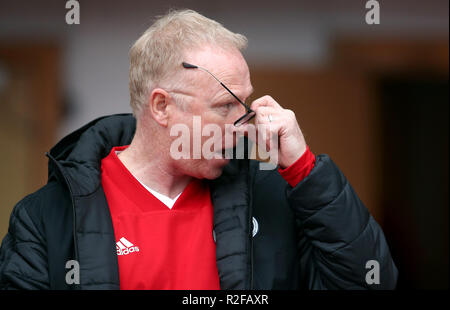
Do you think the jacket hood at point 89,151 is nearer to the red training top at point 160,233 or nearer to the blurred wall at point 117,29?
the red training top at point 160,233

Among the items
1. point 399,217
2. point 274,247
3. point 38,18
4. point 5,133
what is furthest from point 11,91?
point 399,217

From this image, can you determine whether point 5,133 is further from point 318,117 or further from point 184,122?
point 184,122

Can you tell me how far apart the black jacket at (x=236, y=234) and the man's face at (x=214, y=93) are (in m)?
0.16

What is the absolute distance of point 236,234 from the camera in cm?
121

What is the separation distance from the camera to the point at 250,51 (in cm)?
297

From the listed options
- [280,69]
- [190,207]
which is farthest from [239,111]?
[280,69]

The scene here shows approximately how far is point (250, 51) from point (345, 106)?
0.65m

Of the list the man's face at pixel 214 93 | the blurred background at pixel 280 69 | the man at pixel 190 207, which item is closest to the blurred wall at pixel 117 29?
the blurred background at pixel 280 69

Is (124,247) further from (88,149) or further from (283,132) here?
(283,132)

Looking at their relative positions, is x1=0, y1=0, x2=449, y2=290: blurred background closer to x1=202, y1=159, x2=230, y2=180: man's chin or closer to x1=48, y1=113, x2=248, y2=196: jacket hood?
x1=48, y1=113, x2=248, y2=196: jacket hood

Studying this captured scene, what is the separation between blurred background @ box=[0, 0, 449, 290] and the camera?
2.92 metres

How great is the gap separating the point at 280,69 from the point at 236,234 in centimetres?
195

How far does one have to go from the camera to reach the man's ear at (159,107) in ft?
4.11
